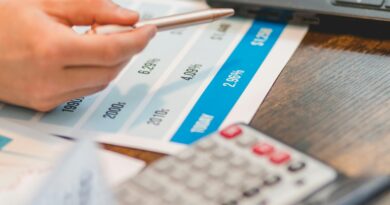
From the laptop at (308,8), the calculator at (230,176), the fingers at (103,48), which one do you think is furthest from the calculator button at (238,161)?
the laptop at (308,8)

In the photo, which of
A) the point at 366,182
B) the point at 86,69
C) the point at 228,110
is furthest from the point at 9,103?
the point at 366,182

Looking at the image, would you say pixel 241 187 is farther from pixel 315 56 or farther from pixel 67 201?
pixel 315 56

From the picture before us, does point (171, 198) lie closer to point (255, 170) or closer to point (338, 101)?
point (255, 170)

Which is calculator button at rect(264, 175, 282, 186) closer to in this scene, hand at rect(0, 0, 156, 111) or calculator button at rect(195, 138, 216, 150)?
calculator button at rect(195, 138, 216, 150)

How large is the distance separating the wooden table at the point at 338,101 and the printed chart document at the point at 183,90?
0.02 metres

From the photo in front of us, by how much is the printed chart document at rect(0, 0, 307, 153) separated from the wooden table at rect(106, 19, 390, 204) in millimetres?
17

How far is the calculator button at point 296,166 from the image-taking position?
50cm

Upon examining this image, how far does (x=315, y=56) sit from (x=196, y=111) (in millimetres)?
146

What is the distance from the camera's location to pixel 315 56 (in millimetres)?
690

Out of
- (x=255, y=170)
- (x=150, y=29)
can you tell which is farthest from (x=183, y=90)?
(x=255, y=170)

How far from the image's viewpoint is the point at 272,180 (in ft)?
1.60

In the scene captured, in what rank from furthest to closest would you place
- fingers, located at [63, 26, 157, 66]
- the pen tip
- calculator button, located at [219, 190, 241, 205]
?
the pen tip
fingers, located at [63, 26, 157, 66]
calculator button, located at [219, 190, 241, 205]

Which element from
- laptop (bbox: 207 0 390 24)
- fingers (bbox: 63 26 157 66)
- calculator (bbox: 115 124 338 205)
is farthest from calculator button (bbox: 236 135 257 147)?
laptop (bbox: 207 0 390 24)

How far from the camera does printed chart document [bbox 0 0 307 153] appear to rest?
0.60m
